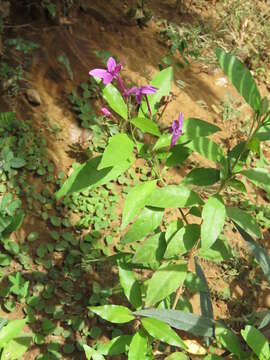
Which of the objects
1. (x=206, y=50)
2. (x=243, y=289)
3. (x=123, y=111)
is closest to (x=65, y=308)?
(x=243, y=289)

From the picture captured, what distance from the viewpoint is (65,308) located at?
253cm

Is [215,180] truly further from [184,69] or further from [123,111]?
[184,69]

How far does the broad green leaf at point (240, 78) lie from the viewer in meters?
1.53

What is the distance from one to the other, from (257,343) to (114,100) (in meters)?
0.97

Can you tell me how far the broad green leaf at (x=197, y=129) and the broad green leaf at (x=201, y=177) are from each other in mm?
145

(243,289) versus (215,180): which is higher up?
(215,180)

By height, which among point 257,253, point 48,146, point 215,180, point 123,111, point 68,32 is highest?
point 123,111

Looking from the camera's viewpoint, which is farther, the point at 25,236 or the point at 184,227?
the point at 25,236

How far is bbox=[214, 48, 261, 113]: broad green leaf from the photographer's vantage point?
153 cm

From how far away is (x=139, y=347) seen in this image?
174 cm

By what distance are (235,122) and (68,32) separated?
1539 millimetres

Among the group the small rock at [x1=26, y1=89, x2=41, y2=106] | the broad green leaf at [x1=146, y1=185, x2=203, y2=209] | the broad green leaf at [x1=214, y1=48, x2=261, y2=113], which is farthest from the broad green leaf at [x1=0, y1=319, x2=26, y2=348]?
the small rock at [x1=26, y1=89, x2=41, y2=106]

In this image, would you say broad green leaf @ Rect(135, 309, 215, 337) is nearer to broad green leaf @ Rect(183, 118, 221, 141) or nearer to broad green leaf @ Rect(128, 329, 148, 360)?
broad green leaf @ Rect(128, 329, 148, 360)

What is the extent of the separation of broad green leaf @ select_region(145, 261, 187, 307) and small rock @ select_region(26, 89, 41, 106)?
6.27 feet
